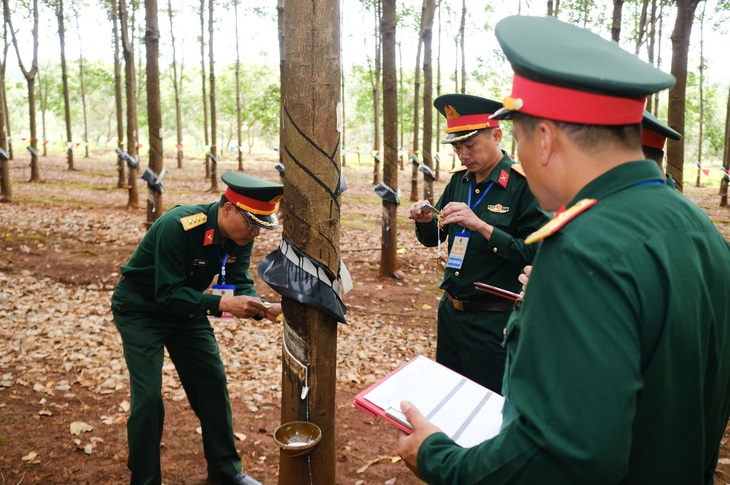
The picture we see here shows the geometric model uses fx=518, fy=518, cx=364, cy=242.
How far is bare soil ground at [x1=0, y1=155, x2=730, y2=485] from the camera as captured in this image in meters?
3.78

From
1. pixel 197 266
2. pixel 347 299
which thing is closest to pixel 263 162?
pixel 347 299

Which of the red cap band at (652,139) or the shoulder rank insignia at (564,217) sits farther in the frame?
the red cap band at (652,139)

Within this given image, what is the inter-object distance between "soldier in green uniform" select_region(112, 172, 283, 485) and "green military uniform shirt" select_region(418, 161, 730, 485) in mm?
2422

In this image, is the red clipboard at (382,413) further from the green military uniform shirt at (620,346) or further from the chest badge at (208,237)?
the chest badge at (208,237)

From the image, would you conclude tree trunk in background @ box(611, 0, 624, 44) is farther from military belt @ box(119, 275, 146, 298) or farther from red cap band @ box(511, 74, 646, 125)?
red cap band @ box(511, 74, 646, 125)

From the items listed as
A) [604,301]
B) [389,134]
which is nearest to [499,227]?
[604,301]

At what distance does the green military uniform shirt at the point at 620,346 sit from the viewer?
0.99 m

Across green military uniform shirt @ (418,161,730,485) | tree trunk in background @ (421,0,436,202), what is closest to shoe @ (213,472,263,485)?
green military uniform shirt @ (418,161,730,485)

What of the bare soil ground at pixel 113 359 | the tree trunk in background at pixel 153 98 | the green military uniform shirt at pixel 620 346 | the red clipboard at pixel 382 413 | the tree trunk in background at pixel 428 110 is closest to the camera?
the green military uniform shirt at pixel 620 346

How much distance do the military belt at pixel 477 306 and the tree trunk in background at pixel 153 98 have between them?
782cm

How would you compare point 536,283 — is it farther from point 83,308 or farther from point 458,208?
point 83,308

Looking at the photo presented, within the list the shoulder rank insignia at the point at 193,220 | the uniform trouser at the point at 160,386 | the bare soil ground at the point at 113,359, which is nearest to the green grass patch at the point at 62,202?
the bare soil ground at the point at 113,359

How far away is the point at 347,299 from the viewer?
7629 millimetres

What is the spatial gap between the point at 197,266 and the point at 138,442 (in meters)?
1.14
